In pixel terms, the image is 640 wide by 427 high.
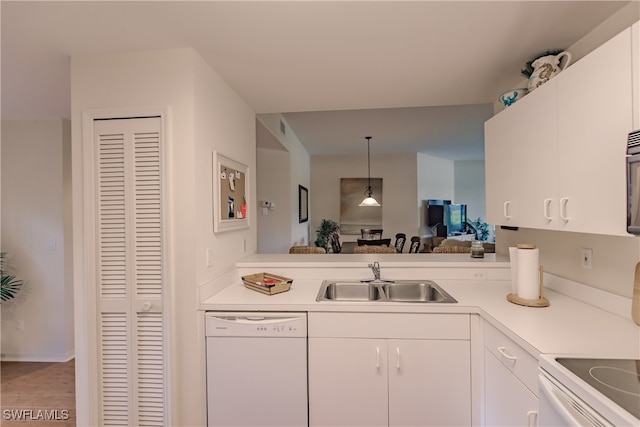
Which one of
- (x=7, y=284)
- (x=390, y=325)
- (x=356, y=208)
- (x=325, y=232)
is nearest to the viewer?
(x=390, y=325)

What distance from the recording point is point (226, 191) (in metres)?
2.12

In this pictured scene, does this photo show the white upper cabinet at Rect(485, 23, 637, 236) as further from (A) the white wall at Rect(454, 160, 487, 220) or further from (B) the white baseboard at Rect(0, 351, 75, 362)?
(A) the white wall at Rect(454, 160, 487, 220)

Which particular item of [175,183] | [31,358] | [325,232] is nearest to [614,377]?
[175,183]

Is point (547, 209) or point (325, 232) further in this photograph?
point (325, 232)

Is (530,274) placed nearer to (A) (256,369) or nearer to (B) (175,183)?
(A) (256,369)

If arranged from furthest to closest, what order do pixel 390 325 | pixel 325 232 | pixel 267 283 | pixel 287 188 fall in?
1. pixel 325 232
2. pixel 287 188
3. pixel 267 283
4. pixel 390 325

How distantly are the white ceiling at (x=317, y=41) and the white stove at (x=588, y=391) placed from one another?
5.03 ft

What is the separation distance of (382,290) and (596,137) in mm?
1461

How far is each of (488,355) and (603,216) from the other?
2.84 ft

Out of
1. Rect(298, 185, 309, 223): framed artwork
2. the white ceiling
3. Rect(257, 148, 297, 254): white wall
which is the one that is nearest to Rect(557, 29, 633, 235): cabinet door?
the white ceiling

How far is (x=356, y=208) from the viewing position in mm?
6879

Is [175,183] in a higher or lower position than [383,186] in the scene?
lower

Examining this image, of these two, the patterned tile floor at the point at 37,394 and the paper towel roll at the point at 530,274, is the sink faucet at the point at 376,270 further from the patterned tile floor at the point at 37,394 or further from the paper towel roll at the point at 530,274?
the patterned tile floor at the point at 37,394

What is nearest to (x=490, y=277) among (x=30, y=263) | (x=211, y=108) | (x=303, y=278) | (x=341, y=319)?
(x=341, y=319)
